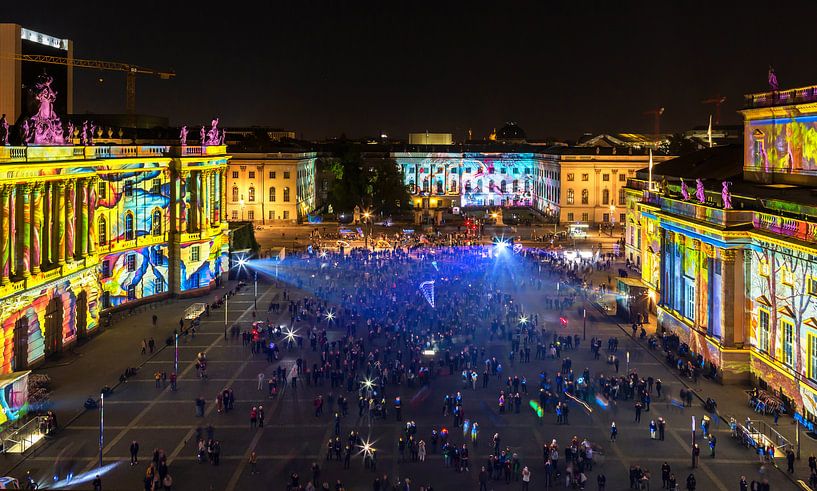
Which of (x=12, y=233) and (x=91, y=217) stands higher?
(x=91, y=217)

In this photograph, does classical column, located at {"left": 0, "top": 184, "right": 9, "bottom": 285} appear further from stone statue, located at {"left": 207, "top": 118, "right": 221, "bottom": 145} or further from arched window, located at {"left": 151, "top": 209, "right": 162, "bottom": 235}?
stone statue, located at {"left": 207, "top": 118, "right": 221, "bottom": 145}

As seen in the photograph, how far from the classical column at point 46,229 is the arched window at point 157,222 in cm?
1548

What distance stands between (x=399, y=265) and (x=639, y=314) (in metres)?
28.5

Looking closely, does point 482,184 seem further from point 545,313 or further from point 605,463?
point 605,463

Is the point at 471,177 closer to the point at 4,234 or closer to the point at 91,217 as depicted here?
the point at 91,217

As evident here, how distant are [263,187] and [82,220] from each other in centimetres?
7042

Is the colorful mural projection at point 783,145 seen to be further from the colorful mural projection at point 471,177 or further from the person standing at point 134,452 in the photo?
the colorful mural projection at point 471,177

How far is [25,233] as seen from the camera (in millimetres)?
43281

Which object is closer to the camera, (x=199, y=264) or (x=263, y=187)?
(x=199, y=264)

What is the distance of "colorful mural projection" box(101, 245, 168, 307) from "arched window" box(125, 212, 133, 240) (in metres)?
1.09

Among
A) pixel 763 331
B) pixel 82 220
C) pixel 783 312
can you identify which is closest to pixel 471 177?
pixel 82 220

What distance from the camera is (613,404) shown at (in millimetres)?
37844

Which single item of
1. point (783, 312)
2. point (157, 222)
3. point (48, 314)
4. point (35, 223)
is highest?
point (35, 223)

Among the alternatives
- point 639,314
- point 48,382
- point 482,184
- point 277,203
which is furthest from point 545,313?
point 482,184
